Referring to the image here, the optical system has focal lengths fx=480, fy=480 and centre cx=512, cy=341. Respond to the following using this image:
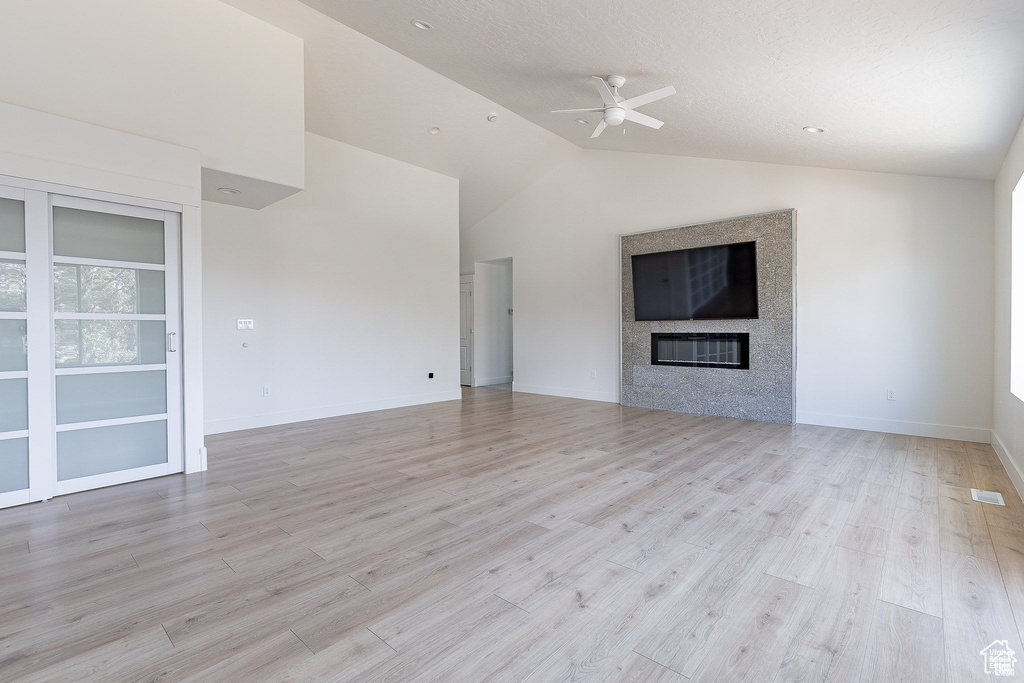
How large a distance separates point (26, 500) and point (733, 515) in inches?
179

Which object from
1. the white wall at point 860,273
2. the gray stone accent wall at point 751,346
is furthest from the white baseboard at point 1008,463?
the gray stone accent wall at point 751,346

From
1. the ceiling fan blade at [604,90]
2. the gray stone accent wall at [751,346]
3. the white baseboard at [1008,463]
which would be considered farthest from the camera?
the gray stone accent wall at [751,346]

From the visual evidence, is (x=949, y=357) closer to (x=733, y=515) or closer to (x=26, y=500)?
(x=733, y=515)

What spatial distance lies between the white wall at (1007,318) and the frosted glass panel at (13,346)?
21.9 feet

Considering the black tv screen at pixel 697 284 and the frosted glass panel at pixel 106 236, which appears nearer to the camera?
the frosted glass panel at pixel 106 236

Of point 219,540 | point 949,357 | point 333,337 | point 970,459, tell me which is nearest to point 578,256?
point 333,337

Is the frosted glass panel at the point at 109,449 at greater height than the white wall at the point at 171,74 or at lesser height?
lesser

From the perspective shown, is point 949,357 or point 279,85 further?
point 949,357

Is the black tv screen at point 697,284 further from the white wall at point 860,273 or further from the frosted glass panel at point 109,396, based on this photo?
the frosted glass panel at point 109,396

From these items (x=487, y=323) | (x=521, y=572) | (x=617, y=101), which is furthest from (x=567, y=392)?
(x=521, y=572)

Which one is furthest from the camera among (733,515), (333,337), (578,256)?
(578,256)

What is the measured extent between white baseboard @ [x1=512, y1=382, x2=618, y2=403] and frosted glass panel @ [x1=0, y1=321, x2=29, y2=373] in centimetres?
632

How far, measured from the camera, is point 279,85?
4.31 meters

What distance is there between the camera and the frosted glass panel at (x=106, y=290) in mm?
3357
